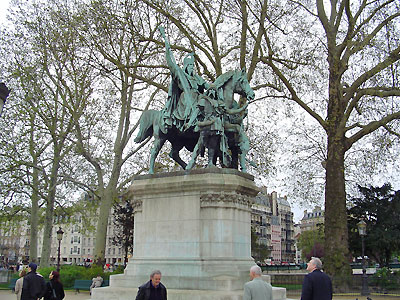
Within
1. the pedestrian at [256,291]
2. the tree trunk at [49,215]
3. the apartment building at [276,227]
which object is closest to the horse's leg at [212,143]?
the pedestrian at [256,291]

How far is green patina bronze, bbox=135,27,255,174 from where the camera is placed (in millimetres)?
12430

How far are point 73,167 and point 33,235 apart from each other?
20.0 ft

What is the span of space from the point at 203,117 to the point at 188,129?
→ 0.60 meters

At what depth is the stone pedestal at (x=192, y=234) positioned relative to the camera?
11.2 metres

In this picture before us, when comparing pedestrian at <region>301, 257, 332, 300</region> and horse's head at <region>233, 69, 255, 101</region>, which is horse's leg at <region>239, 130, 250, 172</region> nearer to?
horse's head at <region>233, 69, 255, 101</region>

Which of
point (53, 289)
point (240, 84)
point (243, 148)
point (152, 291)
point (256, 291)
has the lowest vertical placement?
point (53, 289)

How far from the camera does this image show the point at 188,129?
12.9m

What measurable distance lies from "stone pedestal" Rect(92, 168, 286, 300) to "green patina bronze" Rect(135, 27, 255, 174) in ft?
2.40

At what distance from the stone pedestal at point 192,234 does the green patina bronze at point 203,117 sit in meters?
0.73

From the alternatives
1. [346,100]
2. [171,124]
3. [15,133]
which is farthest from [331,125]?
[15,133]

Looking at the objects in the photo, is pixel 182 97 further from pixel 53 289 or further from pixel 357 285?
pixel 357 285

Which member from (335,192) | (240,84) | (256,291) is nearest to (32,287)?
(256,291)

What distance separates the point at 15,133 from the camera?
30.7 metres

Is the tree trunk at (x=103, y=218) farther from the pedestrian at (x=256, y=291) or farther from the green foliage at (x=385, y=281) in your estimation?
the pedestrian at (x=256, y=291)
